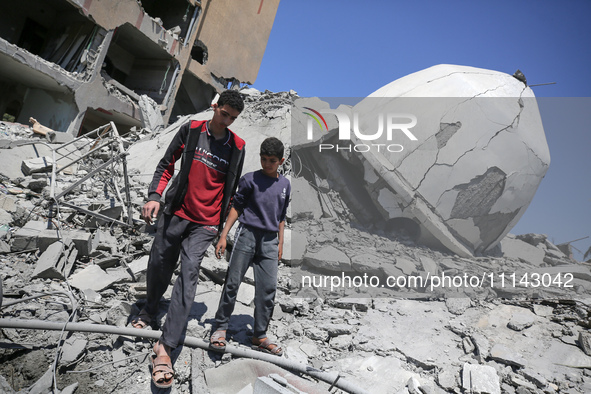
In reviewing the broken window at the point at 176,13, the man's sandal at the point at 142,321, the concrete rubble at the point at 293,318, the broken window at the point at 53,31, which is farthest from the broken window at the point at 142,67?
the man's sandal at the point at 142,321

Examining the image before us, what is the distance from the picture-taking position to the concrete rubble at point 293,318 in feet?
5.97

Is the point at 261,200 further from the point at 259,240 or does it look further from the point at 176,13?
the point at 176,13

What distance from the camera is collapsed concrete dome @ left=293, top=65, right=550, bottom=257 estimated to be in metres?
5.73

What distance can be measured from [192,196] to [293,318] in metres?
1.56

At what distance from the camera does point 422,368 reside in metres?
2.34

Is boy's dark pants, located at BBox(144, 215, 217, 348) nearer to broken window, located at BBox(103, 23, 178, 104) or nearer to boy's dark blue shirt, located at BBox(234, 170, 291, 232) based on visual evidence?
boy's dark blue shirt, located at BBox(234, 170, 291, 232)

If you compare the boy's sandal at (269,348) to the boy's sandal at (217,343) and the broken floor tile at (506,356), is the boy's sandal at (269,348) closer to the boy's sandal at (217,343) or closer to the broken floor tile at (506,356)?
the boy's sandal at (217,343)

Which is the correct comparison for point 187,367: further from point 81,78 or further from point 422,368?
point 81,78

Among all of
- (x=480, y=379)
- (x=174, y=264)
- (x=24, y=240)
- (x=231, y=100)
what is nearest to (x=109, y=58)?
(x=24, y=240)

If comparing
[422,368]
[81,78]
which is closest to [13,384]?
[422,368]

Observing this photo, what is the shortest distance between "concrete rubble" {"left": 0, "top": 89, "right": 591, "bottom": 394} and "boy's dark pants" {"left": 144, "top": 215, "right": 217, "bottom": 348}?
0.29 metres

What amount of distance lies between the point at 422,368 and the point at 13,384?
8.68 ft

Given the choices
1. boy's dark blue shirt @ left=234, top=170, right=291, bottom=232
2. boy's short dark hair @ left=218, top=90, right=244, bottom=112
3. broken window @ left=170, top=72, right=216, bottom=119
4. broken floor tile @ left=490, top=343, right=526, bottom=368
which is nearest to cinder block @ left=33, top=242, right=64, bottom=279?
boy's dark blue shirt @ left=234, top=170, right=291, bottom=232

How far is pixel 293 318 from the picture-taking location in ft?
9.28
